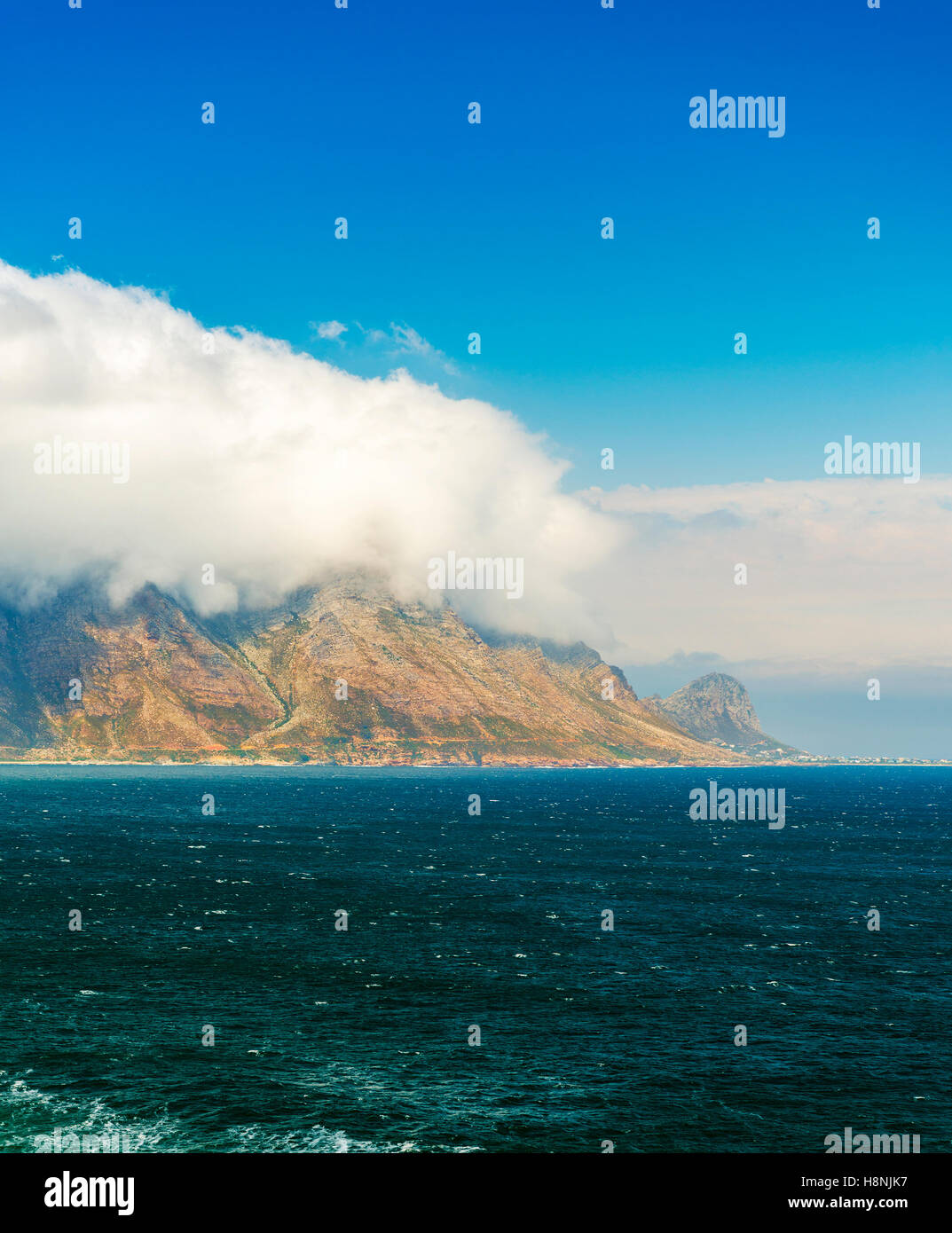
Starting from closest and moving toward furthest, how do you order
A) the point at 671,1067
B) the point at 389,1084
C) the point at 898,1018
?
1. the point at 389,1084
2. the point at 671,1067
3. the point at 898,1018

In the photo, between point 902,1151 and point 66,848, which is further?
point 66,848

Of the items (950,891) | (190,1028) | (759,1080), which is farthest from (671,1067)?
(950,891)

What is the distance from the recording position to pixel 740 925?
121 meters

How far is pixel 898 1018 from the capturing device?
3196 inches

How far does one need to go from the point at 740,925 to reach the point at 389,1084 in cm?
7014
